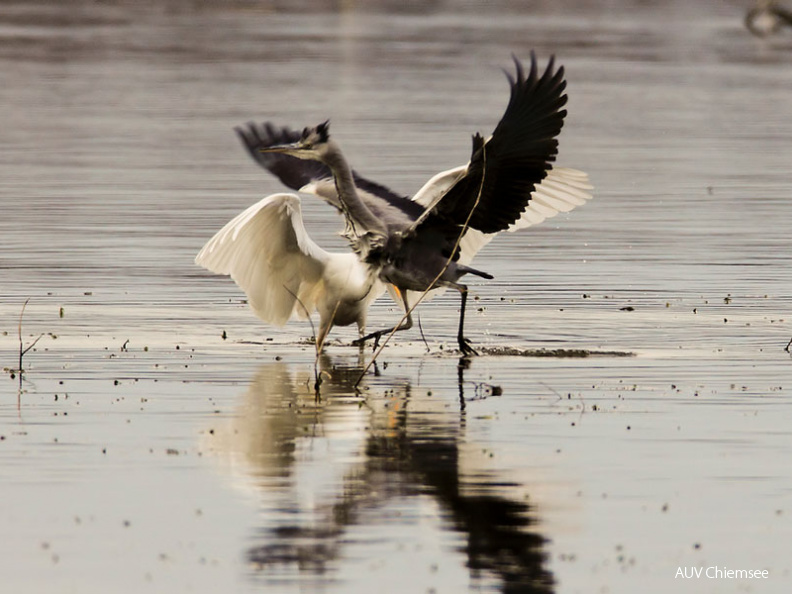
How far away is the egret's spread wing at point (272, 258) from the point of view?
526 inches

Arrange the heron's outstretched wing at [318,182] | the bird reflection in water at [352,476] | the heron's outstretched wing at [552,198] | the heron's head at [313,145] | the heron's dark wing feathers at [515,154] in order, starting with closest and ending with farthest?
the bird reflection in water at [352,476] → the heron's dark wing feathers at [515,154] → the heron's head at [313,145] → the heron's outstretched wing at [318,182] → the heron's outstretched wing at [552,198]

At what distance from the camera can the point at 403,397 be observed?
1212 cm

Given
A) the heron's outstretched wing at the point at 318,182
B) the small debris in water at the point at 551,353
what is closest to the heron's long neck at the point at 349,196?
the heron's outstretched wing at the point at 318,182

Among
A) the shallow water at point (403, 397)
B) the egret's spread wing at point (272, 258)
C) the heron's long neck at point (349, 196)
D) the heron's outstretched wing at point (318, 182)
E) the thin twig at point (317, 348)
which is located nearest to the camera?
the shallow water at point (403, 397)

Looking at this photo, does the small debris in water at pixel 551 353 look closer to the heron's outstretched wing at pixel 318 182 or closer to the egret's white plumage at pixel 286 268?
the egret's white plumage at pixel 286 268

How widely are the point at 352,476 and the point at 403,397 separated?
2.23 meters

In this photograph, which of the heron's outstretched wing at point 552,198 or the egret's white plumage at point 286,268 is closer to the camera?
the egret's white plumage at point 286,268

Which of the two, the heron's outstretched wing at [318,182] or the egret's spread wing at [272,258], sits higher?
the heron's outstretched wing at [318,182]

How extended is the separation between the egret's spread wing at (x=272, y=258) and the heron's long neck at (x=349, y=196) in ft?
1.10

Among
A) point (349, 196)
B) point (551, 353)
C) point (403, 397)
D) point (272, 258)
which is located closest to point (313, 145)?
point (349, 196)

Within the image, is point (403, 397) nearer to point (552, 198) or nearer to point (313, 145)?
point (313, 145)

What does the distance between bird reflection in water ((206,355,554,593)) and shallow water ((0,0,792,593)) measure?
23 millimetres

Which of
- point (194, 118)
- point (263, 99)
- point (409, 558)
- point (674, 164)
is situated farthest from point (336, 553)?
point (263, 99)

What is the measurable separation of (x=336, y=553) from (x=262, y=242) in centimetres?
533
